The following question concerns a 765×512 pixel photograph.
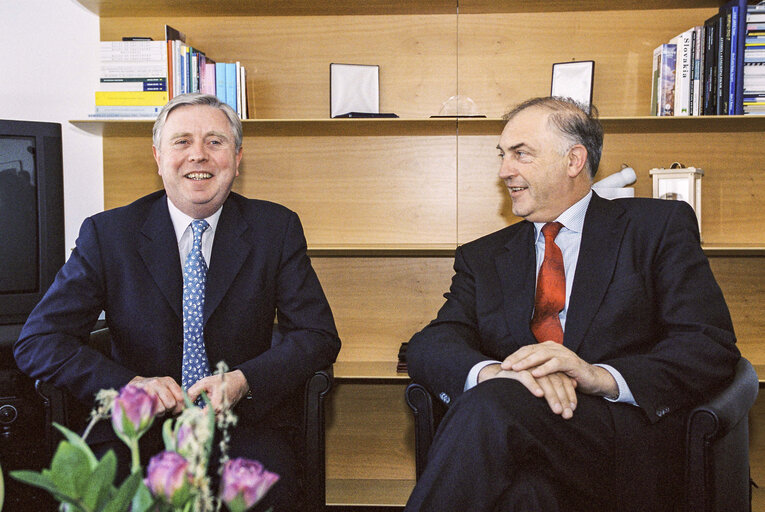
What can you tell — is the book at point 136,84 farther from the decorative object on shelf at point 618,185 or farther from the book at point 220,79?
the decorative object on shelf at point 618,185

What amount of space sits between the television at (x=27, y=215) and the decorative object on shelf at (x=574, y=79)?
1987 millimetres

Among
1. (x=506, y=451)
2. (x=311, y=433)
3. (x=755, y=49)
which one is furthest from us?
(x=755, y=49)

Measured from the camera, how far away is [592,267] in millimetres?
1873

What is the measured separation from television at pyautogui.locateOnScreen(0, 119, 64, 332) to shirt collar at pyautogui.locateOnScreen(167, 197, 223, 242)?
0.69 m

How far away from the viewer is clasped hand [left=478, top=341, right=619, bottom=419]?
1.52 m

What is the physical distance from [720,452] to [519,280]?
0.71 meters

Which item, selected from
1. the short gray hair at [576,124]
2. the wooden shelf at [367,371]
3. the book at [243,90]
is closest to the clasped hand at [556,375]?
the short gray hair at [576,124]

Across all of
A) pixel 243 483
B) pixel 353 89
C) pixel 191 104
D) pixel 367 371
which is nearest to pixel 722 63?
pixel 353 89

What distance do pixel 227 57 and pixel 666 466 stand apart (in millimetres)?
2374

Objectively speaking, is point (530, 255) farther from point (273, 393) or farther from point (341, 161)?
point (341, 161)

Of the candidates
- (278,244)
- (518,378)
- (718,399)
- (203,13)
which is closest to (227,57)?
(203,13)

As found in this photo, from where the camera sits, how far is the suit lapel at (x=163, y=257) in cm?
185

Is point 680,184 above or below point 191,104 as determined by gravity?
below

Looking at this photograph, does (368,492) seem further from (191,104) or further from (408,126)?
(191,104)
